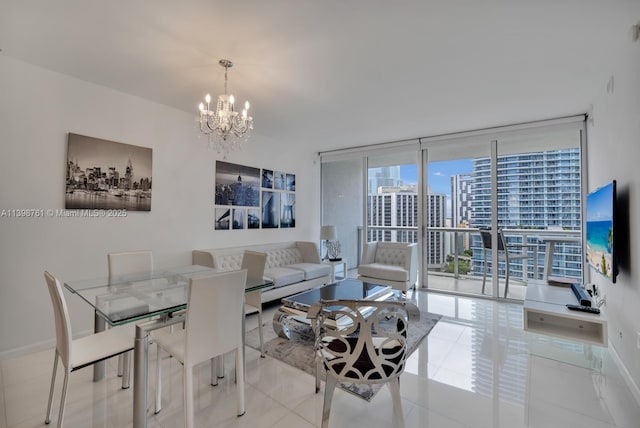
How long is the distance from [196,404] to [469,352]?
2408 millimetres

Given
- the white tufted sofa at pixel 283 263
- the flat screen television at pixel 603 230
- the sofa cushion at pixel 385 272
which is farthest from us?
the sofa cushion at pixel 385 272

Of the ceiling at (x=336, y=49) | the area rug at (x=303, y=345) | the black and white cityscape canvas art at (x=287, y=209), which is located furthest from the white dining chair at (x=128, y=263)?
the black and white cityscape canvas art at (x=287, y=209)

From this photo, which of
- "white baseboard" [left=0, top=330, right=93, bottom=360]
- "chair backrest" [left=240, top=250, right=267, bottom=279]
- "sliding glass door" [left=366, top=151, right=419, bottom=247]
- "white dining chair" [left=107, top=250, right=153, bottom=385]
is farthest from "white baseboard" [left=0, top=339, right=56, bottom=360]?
"sliding glass door" [left=366, top=151, right=419, bottom=247]

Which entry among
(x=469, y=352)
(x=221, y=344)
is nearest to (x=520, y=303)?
(x=469, y=352)

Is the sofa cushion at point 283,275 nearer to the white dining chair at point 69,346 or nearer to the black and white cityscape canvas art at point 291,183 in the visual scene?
the black and white cityscape canvas art at point 291,183

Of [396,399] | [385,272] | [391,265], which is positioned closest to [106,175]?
[396,399]

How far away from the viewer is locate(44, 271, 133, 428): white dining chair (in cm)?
162

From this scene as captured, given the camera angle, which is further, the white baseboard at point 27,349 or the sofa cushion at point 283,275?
the sofa cushion at point 283,275

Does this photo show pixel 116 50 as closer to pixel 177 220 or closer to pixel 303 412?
pixel 177 220

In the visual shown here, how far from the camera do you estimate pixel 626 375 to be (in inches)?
90.2

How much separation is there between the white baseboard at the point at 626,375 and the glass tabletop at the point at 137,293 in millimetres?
2795

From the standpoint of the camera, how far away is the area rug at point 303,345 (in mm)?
2168

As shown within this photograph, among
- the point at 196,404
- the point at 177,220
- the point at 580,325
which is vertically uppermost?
the point at 177,220

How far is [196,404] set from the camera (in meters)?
1.99
